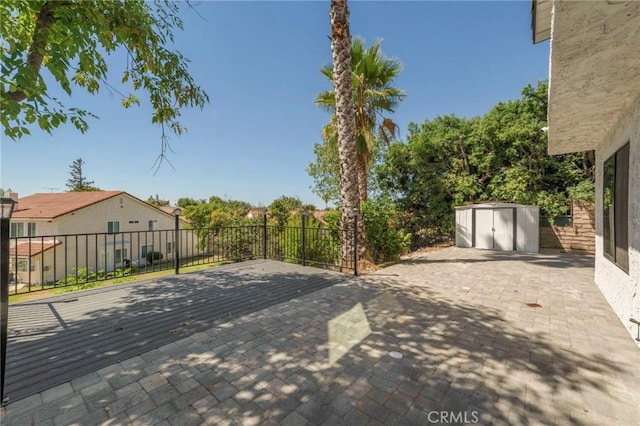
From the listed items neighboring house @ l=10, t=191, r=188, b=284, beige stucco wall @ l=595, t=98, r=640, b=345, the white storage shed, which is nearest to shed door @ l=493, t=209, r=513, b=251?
the white storage shed

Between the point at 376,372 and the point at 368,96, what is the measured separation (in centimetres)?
817

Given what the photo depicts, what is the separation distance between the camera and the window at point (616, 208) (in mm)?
3277

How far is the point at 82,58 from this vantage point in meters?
2.46

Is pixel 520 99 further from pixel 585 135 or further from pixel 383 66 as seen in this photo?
pixel 585 135

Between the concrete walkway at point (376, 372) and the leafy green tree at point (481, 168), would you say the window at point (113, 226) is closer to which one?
the leafy green tree at point (481, 168)

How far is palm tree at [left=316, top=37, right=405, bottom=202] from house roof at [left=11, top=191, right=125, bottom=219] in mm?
→ 17316

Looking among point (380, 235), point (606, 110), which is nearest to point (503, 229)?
point (380, 235)

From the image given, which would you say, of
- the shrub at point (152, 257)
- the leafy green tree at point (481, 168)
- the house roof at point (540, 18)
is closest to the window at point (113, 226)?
the shrub at point (152, 257)

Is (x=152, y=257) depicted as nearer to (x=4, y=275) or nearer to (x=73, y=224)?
(x=4, y=275)

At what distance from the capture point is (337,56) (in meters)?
6.17

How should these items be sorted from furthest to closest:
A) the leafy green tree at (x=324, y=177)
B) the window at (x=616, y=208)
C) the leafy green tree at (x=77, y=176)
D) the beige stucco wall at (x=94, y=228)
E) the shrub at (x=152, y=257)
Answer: the leafy green tree at (x=77, y=176), the leafy green tree at (x=324, y=177), the beige stucco wall at (x=94, y=228), the shrub at (x=152, y=257), the window at (x=616, y=208)

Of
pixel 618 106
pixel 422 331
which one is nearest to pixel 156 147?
pixel 422 331

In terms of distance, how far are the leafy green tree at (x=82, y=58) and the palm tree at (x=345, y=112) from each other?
3338 millimetres

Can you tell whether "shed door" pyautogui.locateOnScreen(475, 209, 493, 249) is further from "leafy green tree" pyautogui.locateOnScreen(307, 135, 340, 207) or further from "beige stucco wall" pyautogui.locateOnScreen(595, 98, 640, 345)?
"leafy green tree" pyautogui.locateOnScreen(307, 135, 340, 207)
